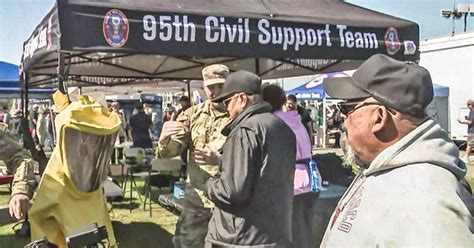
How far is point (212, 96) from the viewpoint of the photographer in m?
3.83

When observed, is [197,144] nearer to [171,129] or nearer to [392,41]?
[171,129]

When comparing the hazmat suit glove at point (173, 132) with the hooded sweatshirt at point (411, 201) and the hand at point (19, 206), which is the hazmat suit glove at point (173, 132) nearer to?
the hand at point (19, 206)

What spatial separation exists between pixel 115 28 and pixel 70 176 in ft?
5.85

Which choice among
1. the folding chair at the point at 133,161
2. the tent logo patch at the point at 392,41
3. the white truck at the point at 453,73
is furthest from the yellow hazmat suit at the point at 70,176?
the white truck at the point at 453,73

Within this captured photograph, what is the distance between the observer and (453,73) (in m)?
18.9

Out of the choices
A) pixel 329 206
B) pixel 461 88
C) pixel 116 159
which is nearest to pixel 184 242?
pixel 329 206

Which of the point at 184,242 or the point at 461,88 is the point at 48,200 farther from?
the point at 461,88

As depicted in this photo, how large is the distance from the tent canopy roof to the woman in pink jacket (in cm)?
51

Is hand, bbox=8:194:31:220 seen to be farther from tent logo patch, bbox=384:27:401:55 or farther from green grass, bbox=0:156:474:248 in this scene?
tent logo patch, bbox=384:27:401:55

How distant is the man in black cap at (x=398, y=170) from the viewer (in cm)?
132

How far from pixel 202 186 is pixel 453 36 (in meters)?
17.4

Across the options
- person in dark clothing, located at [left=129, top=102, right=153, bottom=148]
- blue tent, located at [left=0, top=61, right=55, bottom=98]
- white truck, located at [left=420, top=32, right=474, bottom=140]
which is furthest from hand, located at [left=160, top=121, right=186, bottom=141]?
white truck, located at [left=420, top=32, right=474, bottom=140]

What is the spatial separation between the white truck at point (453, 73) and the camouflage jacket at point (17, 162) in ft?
55.8

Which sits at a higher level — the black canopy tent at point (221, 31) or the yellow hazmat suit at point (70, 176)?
the black canopy tent at point (221, 31)
